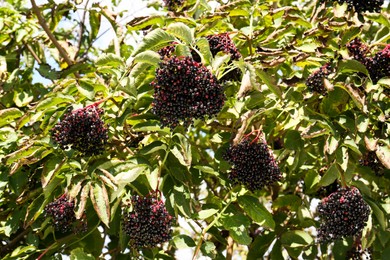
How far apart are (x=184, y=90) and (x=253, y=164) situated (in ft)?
1.85

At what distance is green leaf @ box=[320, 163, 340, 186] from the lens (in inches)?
113

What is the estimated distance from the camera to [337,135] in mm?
2859

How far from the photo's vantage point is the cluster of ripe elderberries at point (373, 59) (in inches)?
113

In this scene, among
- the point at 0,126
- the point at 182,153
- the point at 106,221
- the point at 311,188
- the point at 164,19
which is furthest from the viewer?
the point at 311,188

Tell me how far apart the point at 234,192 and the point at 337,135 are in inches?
21.5

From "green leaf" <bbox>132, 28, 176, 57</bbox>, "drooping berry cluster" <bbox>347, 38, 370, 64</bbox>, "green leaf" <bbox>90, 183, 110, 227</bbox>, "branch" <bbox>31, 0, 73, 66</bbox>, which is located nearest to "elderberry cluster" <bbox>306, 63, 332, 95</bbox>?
"drooping berry cluster" <bbox>347, 38, 370, 64</bbox>

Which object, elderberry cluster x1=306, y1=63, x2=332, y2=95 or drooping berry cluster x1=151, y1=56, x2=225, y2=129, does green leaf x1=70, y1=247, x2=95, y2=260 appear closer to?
drooping berry cluster x1=151, y1=56, x2=225, y2=129

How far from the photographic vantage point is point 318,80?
291cm

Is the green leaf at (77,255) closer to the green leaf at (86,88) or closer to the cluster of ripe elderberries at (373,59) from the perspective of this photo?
the green leaf at (86,88)

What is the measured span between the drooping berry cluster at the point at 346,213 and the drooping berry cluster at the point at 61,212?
3.71 ft

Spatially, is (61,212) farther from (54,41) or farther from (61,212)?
(54,41)

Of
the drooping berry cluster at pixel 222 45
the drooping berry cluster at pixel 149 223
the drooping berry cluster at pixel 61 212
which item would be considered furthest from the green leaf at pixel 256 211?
the drooping berry cluster at pixel 61 212

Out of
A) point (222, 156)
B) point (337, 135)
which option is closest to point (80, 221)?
point (222, 156)

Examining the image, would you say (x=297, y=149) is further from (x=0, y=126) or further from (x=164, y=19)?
(x=0, y=126)
